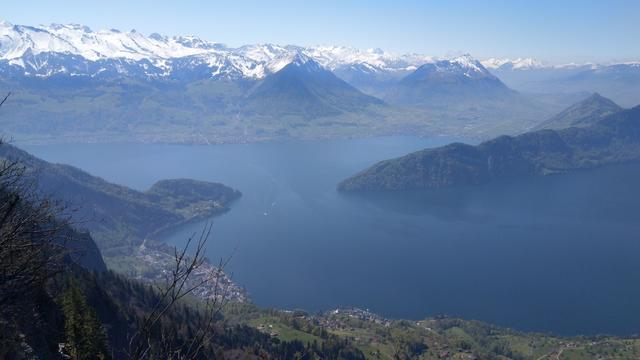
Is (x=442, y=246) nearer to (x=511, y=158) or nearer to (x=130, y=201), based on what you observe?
(x=130, y=201)

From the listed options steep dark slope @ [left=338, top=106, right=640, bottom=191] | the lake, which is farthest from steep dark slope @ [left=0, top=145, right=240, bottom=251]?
steep dark slope @ [left=338, top=106, right=640, bottom=191]

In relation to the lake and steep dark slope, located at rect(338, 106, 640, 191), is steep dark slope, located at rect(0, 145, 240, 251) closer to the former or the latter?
the lake

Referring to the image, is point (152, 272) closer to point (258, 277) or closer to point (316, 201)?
point (258, 277)

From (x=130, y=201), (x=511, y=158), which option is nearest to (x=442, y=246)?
(x=130, y=201)

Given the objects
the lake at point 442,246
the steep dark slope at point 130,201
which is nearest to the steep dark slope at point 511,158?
the lake at point 442,246

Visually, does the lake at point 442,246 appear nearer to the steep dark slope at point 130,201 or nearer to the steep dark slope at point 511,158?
the steep dark slope at point 130,201

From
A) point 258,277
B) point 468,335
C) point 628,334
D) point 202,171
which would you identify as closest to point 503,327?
point 468,335
